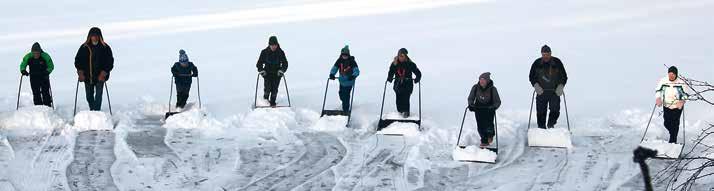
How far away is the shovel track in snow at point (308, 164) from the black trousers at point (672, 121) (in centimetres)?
464

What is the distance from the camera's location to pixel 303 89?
1953 cm

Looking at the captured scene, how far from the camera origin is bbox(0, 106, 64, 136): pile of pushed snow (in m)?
14.6

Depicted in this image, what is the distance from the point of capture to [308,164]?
12922mm

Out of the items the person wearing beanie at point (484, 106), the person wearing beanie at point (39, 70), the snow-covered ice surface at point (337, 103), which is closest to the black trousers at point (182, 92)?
the snow-covered ice surface at point (337, 103)

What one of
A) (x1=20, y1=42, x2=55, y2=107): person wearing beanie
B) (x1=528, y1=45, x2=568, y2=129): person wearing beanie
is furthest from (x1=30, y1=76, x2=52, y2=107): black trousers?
(x1=528, y1=45, x2=568, y2=129): person wearing beanie

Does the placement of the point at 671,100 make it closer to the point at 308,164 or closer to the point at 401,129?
the point at 401,129

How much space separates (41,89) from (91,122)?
1593 millimetres

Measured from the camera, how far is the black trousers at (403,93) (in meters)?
15.5

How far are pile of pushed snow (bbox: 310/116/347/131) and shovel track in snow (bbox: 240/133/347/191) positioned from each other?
0.36 meters

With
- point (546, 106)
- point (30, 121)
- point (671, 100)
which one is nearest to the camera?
point (671, 100)

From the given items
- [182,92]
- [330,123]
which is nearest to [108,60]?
[182,92]

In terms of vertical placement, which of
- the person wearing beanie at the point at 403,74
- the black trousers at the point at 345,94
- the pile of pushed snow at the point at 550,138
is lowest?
the pile of pushed snow at the point at 550,138

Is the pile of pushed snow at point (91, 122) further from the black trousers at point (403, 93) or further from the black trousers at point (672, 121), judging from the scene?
the black trousers at point (672, 121)

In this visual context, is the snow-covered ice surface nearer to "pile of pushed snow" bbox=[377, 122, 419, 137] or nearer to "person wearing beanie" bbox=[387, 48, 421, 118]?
"pile of pushed snow" bbox=[377, 122, 419, 137]
